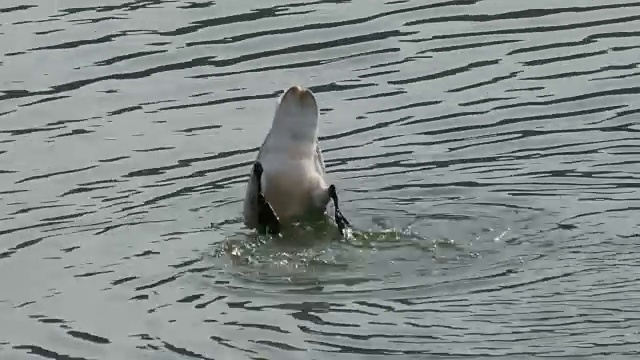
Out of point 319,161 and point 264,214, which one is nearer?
point 264,214

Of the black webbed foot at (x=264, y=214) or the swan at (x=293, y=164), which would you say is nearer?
the black webbed foot at (x=264, y=214)

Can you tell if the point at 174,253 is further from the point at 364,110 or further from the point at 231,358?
the point at 364,110

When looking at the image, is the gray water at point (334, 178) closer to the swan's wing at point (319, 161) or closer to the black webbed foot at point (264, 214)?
the black webbed foot at point (264, 214)

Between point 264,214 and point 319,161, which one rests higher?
point 319,161

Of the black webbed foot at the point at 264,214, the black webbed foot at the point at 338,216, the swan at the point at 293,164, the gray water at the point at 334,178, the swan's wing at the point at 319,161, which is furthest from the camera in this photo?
the swan's wing at the point at 319,161

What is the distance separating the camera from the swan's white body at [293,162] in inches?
547

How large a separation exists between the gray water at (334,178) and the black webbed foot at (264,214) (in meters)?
0.21

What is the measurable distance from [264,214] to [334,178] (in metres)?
1.42

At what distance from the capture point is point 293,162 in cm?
1395

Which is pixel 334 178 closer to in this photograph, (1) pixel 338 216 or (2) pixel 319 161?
(2) pixel 319 161

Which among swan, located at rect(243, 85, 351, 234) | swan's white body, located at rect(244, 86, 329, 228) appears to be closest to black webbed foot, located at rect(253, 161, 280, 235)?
swan, located at rect(243, 85, 351, 234)

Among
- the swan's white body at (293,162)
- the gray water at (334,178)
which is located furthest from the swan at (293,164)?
the gray water at (334,178)

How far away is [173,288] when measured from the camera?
40.2 feet

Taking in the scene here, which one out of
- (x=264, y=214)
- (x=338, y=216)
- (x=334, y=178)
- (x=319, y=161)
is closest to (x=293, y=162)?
(x=319, y=161)
